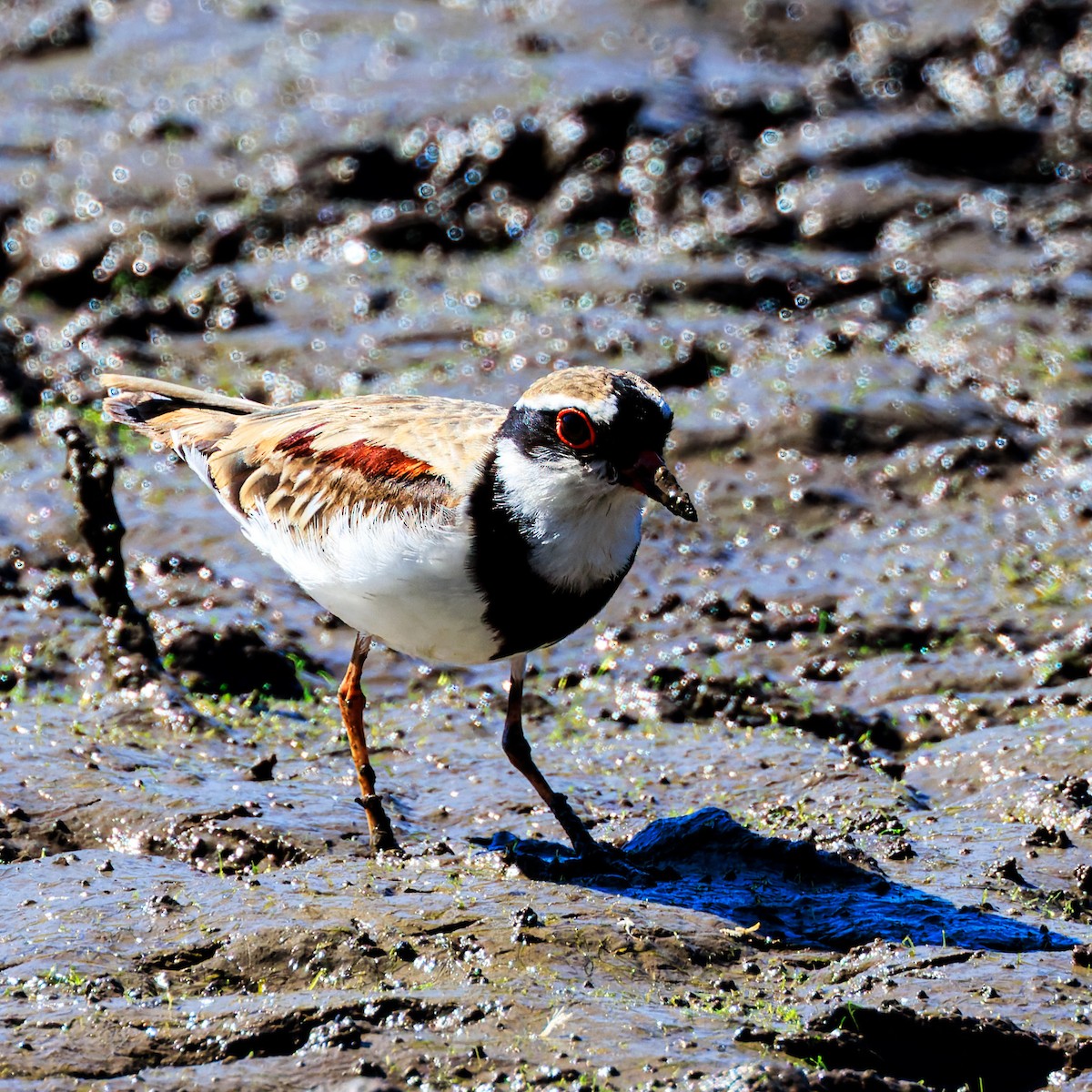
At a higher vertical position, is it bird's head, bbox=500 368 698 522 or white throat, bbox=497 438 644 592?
bird's head, bbox=500 368 698 522

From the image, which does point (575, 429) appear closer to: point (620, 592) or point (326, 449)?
point (326, 449)

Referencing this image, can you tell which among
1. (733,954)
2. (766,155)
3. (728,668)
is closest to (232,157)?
(766,155)

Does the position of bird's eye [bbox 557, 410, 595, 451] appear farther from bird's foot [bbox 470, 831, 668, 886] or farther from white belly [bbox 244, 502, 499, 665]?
bird's foot [bbox 470, 831, 668, 886]

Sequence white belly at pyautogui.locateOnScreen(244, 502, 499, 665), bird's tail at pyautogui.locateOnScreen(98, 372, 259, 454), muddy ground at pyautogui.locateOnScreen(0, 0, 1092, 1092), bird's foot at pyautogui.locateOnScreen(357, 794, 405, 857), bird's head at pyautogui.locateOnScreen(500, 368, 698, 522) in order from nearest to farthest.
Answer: muddy ground at pyautogui.locateOnScreen(0, 0, 1092, 1092) < bird's head at pyautogui.locateOnScreen(500, 368, 698, 522) < white belly at pyautogui.locateOnScreen(244, 502, 499, 665) < bird's foot at pyautogui.locateOnScreen(357, 794, 405, 857) < bird's tail at pyautogui.locateOnScreen(98, 372, 259, 454)

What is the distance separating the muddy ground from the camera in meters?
4.62

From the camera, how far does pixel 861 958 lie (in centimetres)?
494

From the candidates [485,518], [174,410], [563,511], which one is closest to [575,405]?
[563,511]

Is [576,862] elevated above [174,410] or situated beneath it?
situated beneath

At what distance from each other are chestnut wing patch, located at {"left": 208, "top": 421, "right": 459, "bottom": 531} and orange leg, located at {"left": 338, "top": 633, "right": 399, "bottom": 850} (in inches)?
25.7

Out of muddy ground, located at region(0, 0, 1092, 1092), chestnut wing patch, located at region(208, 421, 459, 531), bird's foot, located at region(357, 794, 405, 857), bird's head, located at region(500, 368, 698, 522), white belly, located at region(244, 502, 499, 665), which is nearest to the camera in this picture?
muddy ground, located at region(0, 0, 1092, 1092)

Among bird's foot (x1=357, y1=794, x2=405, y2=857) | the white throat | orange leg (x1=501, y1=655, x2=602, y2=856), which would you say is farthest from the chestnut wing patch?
bird's foot (x1=357, y1=794, x2=405, y2=857)

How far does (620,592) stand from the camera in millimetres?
8625

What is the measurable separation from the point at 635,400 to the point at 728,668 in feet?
10.0

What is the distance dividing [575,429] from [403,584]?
32.6 inches
